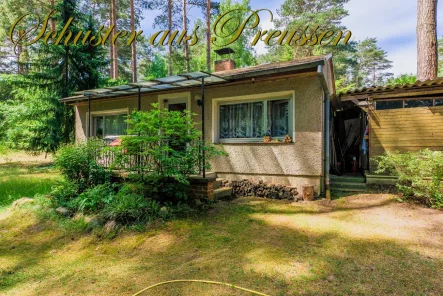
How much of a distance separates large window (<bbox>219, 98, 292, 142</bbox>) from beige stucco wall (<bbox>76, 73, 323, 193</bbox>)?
1.12ft

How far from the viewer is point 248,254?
11.0ft

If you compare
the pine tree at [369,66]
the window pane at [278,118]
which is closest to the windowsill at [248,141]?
the window pane at [278,118]

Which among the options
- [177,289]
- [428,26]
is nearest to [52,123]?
[177,289]

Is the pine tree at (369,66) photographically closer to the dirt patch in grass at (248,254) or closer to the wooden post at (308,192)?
the wooden post at (308,192)

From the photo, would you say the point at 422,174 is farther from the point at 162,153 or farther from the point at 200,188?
the point at 162,153

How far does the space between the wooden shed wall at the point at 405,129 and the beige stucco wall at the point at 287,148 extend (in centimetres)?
216

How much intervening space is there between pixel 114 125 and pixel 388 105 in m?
9.26

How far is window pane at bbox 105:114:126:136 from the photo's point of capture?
9609 mm

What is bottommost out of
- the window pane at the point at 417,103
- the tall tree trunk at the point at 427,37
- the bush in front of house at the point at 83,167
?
the bush in front of house at the point at 83,167

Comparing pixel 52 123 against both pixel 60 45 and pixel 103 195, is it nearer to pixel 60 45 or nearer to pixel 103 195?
pixel 60 45

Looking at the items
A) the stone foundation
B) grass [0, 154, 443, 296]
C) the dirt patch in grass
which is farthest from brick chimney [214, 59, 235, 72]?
the dirt patch in grass

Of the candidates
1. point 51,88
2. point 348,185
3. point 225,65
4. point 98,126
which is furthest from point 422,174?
point 51,88

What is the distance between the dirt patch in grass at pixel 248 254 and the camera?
2664mm

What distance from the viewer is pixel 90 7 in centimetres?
2200
